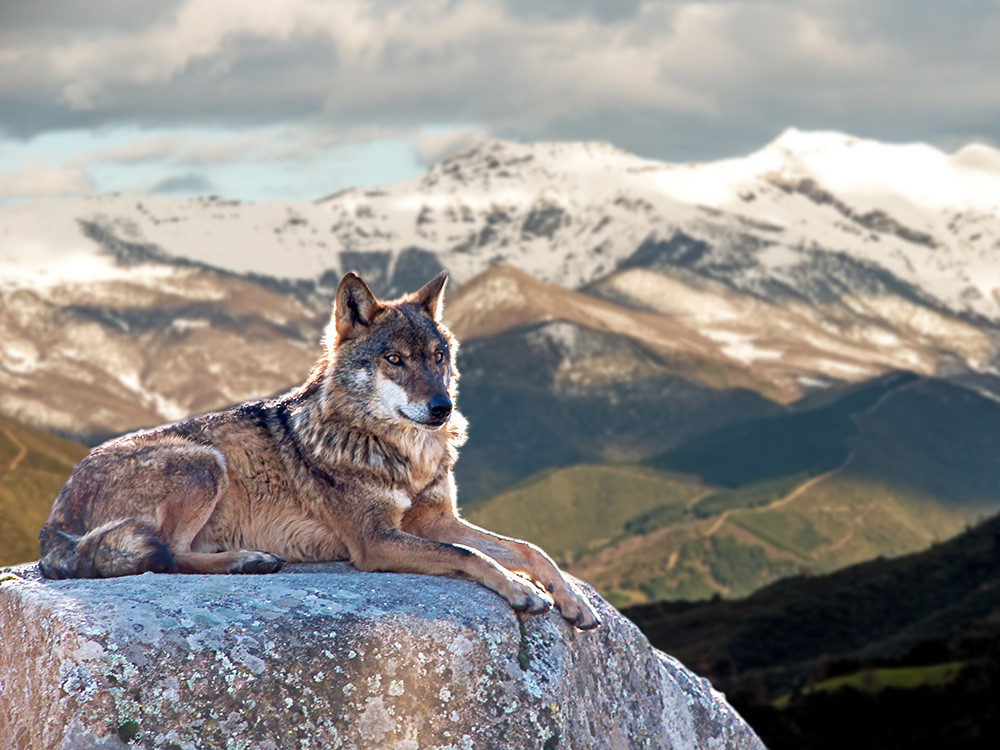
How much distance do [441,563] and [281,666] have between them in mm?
2245

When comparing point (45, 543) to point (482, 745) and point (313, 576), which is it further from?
point (482, 745)

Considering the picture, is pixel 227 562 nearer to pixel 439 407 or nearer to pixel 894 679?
pixel 439 407

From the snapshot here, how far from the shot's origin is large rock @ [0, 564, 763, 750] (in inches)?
385

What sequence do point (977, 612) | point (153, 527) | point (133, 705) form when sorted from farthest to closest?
point (977, 612) < point (153, 527) < point (133, 705)

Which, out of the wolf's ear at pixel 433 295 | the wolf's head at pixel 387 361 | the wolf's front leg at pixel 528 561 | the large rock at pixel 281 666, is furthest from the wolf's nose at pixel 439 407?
the large rock at pixel 281 666

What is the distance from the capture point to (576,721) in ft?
36.8

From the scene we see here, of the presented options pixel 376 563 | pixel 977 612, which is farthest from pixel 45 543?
pixel 977 612

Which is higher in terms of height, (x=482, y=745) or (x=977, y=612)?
(x=482, y=745)

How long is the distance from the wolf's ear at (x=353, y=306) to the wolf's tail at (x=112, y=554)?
287cm

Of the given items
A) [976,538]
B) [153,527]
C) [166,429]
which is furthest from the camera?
[976,538]

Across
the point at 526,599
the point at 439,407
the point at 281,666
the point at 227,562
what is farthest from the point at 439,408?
the point at 281,666

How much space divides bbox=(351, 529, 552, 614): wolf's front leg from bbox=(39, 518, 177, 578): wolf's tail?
196 centimetres

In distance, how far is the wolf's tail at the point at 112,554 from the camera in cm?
1159

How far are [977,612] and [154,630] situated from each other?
10970 cm
